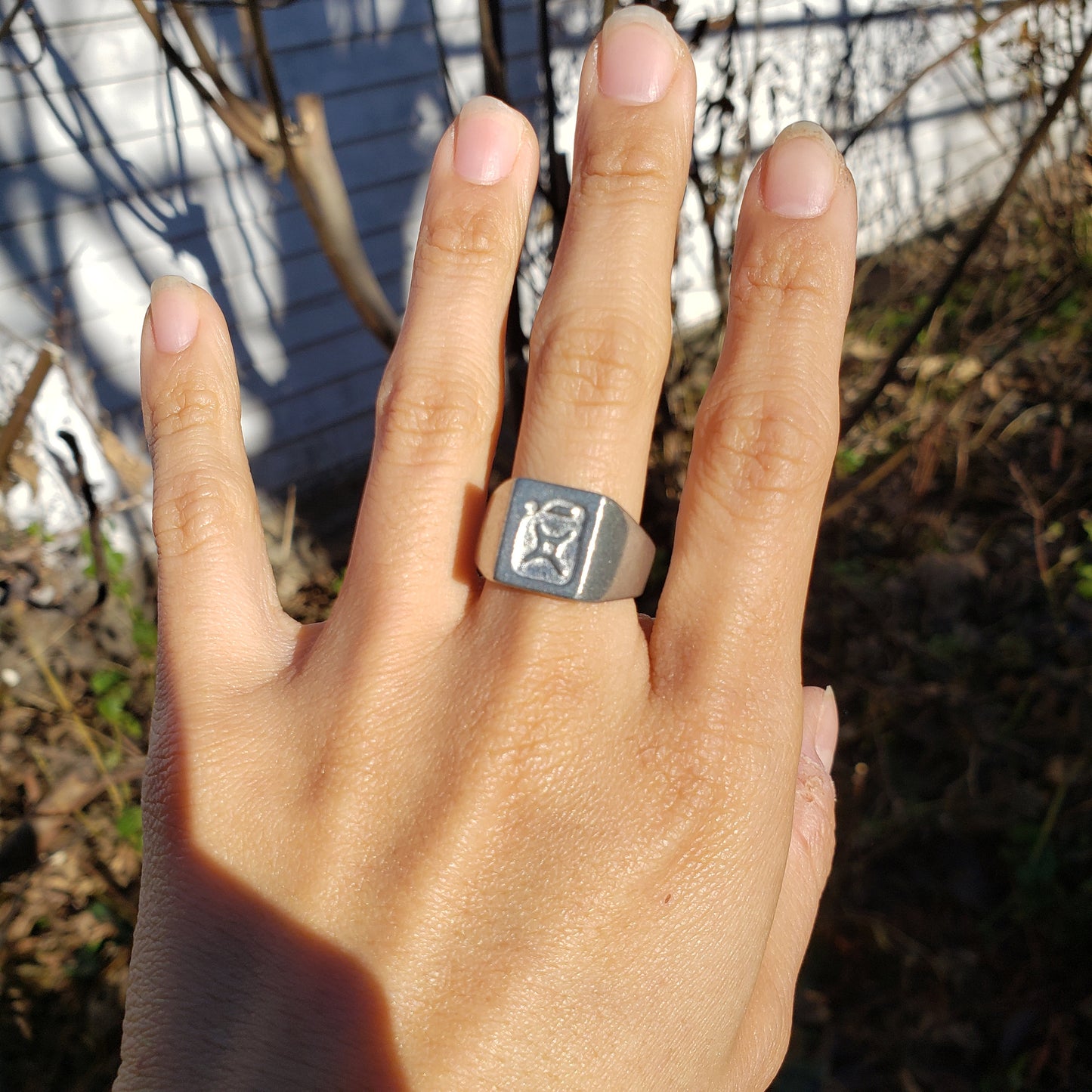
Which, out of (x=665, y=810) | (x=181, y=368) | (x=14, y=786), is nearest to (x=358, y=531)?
(x=181, y=368)

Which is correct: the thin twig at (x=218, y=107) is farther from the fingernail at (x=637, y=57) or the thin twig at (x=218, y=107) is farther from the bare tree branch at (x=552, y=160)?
the fingernail at (x=637, y=57)

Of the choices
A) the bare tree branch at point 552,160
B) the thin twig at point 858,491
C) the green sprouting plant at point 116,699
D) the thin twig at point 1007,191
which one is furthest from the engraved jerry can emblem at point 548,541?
the green sprouting plant at point 116,699

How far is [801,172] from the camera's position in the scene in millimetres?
1242

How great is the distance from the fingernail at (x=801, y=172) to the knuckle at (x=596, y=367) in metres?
0.28

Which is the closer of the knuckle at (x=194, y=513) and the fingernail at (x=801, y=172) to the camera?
the fingernail at (x=801, y=172)

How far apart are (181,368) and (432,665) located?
631 millimetres

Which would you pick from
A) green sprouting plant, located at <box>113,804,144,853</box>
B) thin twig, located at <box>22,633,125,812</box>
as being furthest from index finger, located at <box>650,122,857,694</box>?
green sprouting plant, located at <box>113,804,144,853</box>

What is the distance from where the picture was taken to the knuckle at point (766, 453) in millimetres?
1261

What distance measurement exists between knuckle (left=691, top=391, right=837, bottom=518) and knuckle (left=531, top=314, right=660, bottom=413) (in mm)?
151

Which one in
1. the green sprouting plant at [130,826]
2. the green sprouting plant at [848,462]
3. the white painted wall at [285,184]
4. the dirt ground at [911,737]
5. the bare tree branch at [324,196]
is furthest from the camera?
the green sprouting plant at [848,462]

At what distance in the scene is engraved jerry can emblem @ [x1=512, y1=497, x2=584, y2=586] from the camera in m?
1.20

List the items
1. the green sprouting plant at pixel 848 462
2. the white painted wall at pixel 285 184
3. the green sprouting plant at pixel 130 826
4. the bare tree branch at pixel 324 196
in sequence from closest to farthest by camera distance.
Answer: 1. the bare tree branch at pixel 324 196
2. the green sprouting plant at pixel 130 826
3. the white painted wall at pixel 285 184
4. the green sprouting plant at pixel 848 462

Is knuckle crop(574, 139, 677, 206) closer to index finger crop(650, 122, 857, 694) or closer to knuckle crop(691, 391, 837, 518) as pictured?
index finger crop(650, 122, 857, 694)

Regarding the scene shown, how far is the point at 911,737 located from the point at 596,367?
6.74ft
